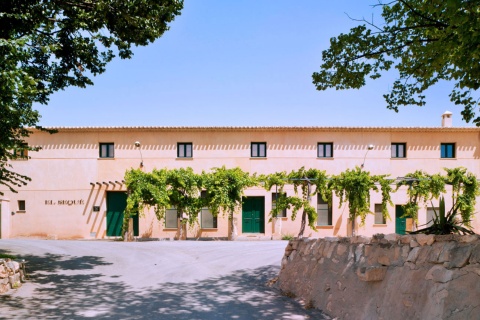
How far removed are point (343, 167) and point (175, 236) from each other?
10.3m

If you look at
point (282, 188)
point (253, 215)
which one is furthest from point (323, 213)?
point (282, 188)

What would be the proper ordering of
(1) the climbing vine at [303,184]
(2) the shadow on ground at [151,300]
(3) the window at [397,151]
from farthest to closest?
(3) the window at [397,151], (1) the climbing vine at [303,184], (2) the shadow on ground at [151,300]

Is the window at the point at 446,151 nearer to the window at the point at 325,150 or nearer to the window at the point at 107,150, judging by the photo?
the window at the point at 325,150

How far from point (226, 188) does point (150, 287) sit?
11.7 m

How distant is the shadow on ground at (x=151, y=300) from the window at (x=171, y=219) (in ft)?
41.1

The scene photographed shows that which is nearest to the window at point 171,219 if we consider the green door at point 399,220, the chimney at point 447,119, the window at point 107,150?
the window at point 107,150

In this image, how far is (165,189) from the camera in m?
20.3

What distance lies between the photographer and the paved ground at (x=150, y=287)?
638 cm

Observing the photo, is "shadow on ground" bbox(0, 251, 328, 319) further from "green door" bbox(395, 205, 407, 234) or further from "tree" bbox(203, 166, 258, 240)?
"green door" bbox(395, 205, 407, 234)

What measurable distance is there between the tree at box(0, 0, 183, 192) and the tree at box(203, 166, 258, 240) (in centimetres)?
1046

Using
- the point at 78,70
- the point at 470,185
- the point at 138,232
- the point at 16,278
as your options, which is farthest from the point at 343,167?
the point at 16,278

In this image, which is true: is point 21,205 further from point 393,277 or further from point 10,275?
point 393,277

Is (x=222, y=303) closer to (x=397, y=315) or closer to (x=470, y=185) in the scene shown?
(x=397, y=315)

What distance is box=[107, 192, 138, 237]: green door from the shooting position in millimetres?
22578
